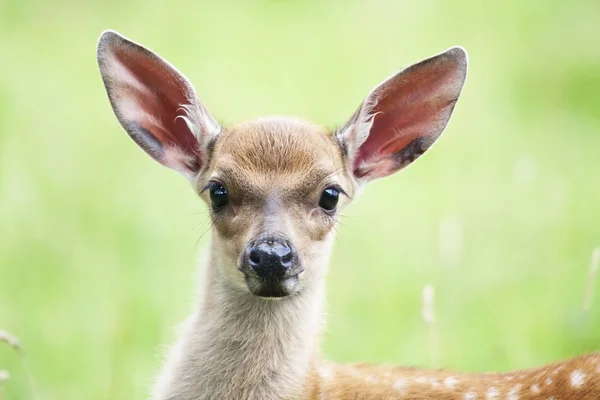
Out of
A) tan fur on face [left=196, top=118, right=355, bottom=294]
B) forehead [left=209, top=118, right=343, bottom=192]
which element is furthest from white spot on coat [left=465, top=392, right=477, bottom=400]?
forehead [left=209, top=118, right=343, bottom=192]

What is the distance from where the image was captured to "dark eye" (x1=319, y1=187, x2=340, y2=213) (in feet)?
13.0

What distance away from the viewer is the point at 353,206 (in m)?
6.77

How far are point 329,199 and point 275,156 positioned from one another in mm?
247

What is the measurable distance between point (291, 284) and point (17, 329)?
1956 millimetres

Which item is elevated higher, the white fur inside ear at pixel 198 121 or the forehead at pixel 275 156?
the white fur inside ear at pixel 198 121

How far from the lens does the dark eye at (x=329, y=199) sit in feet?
13.0

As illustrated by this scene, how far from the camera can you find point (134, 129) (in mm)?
4262

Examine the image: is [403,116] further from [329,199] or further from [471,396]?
[471,396]

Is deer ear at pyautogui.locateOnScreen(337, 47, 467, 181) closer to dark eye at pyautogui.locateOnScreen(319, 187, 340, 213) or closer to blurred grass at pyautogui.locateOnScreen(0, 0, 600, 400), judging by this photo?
dark eye at pyautogui.locateOnScreen(319, 187, 340, 213)

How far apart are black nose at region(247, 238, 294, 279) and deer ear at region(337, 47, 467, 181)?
74 cm

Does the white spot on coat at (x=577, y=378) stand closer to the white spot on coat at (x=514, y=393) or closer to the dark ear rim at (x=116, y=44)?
the white spot on coat at (x=514, y=393)

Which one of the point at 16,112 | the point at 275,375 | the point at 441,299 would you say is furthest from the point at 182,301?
the point at 16,112

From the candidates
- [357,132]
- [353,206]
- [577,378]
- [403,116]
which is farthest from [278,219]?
[353,206]

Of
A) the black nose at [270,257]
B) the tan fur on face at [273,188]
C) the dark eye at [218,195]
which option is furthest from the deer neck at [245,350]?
the black nose at [270,257]
